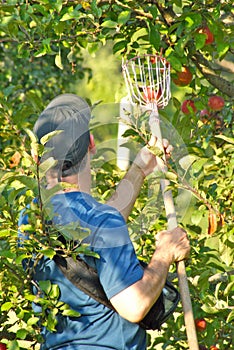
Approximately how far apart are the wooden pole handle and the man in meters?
0.13

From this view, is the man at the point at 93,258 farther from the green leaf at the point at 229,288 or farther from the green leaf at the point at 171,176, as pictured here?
the green leaf at the point at 229,288

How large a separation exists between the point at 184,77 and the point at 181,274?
3.99ft

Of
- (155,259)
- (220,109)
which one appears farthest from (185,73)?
(155,259)

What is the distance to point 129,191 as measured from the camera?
8.45 feet

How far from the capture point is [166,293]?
2.21 metres

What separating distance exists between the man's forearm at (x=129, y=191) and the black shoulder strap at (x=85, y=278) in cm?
51

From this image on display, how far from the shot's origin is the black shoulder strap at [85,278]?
6.40 feet

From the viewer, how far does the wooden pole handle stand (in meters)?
2.20

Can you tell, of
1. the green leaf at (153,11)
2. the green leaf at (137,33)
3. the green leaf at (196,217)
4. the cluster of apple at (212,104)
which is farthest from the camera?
the cluster of apple at (212,104)

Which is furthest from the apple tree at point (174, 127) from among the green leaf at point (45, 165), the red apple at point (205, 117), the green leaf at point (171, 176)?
the green leaf at point (45, 165)

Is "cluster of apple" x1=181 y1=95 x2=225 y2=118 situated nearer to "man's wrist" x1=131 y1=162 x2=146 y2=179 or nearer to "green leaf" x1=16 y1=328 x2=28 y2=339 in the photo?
"man's wrist" x1=131 y1=162 x2=146 y2=179

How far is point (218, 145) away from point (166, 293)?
152cm

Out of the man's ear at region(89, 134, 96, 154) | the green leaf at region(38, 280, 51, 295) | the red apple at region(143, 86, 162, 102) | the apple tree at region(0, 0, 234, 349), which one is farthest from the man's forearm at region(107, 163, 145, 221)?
the green leaf at region(38, 280, 51, 295)

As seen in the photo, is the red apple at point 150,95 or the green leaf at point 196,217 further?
the green leaf at point 196,217
